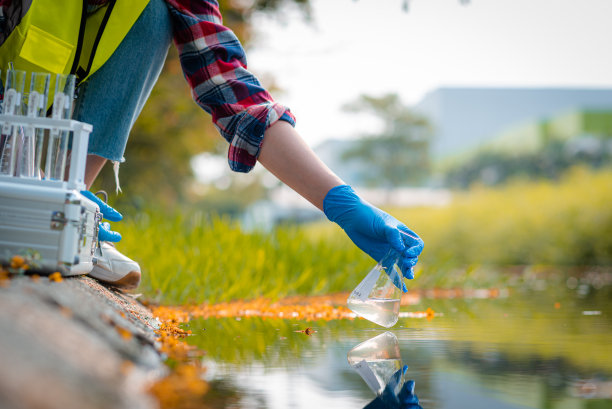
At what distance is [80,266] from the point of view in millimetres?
1582

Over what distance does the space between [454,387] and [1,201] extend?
1136 millimetres

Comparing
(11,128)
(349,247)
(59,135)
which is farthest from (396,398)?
(349,247)

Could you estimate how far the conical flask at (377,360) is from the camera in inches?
48.1

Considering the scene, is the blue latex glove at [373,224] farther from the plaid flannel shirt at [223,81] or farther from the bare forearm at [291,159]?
the plaid flannel shirt at [223,81]

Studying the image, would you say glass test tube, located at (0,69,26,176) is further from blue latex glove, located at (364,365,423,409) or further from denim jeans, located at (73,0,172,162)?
blue latex glove, located at (364,365,423,409)

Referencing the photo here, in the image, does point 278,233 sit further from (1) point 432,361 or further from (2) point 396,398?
(2) point 396,398

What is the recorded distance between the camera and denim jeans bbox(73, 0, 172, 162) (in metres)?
2.08

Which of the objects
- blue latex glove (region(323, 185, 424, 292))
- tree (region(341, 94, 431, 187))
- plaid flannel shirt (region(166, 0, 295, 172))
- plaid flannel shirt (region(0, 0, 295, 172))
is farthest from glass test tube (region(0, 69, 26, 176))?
tree (region(341, 94, 431, 187))

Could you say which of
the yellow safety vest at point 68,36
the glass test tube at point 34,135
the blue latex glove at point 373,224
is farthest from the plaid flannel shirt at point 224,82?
the glass test tube at point 34,135

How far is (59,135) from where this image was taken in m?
1.55

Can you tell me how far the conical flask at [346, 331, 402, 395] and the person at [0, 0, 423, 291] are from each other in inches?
14.5

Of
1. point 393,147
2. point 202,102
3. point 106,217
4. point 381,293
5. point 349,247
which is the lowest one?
point 349,247

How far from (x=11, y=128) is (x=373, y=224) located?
45.0 inches

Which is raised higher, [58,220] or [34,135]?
[34,135]
